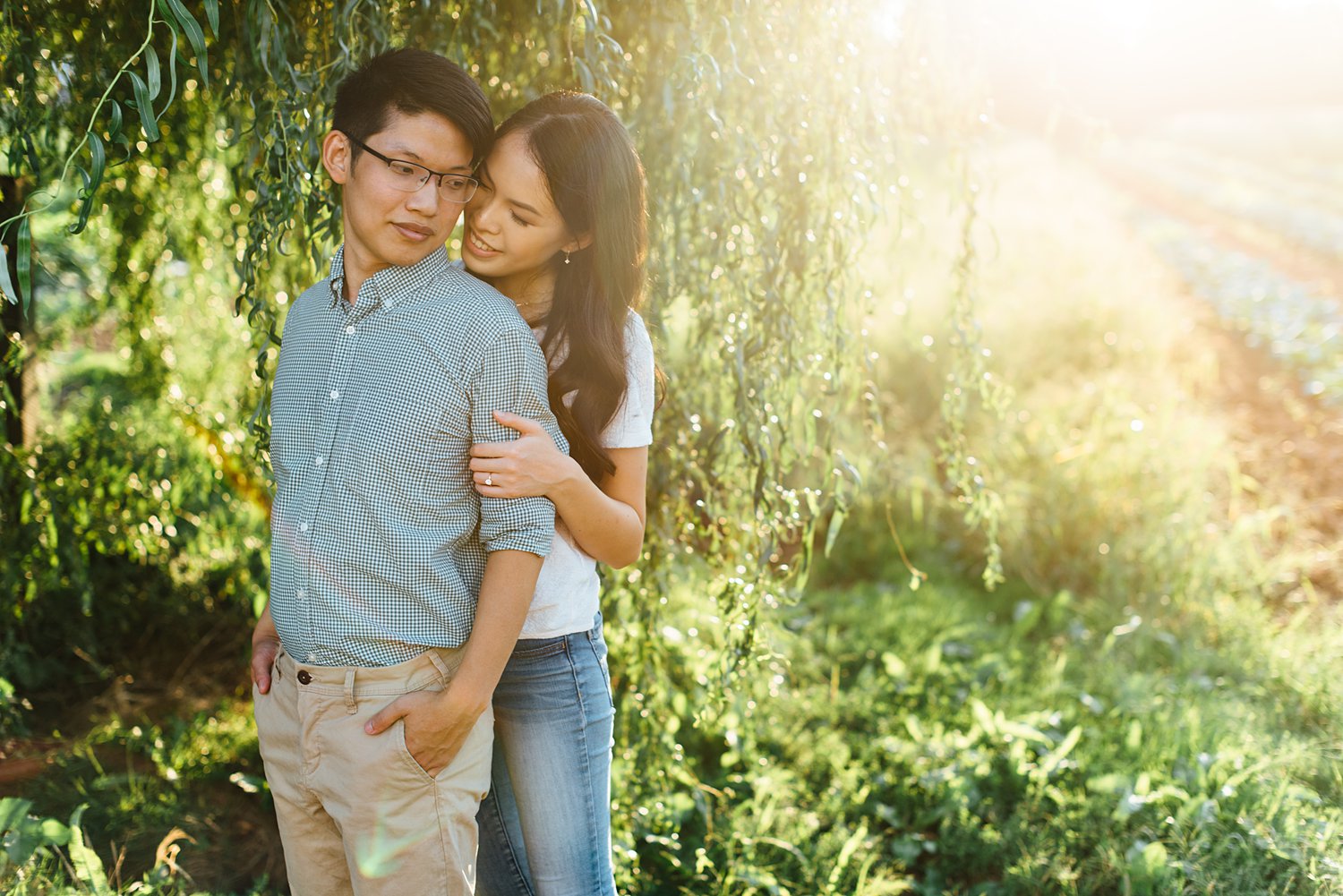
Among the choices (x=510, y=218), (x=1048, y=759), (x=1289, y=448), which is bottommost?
(x=1048, y=759)

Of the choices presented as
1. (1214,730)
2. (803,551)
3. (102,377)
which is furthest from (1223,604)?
(102,377)

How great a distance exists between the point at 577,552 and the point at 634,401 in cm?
26

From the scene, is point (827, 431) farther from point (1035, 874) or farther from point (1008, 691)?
point (1008, 691)

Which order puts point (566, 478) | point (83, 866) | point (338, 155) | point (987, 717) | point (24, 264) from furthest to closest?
point (987, 717) → point (83, 866) → point (338, 155) → point (566, 478) → point (24, 264)

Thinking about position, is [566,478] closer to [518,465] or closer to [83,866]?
[518,465]

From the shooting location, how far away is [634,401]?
60.5 inches

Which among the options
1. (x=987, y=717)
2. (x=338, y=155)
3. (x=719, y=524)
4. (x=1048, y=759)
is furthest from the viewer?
(x=987, y=717)

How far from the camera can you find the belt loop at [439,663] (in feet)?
4.58

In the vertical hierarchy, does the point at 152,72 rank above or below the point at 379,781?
above

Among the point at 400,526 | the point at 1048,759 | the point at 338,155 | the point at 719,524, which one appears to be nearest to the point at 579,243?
the point at 338,155

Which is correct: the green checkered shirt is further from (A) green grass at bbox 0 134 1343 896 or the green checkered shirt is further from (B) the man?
(A) green grass at bbox 0 134 1343 896

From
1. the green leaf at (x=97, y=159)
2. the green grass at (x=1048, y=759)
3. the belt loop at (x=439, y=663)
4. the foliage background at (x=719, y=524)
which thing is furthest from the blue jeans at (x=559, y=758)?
the green grass at (x=1048, y=759)

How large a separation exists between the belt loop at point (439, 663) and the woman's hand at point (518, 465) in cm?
25

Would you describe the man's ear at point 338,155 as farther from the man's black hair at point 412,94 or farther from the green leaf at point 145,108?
the green leaf at point 145,108
